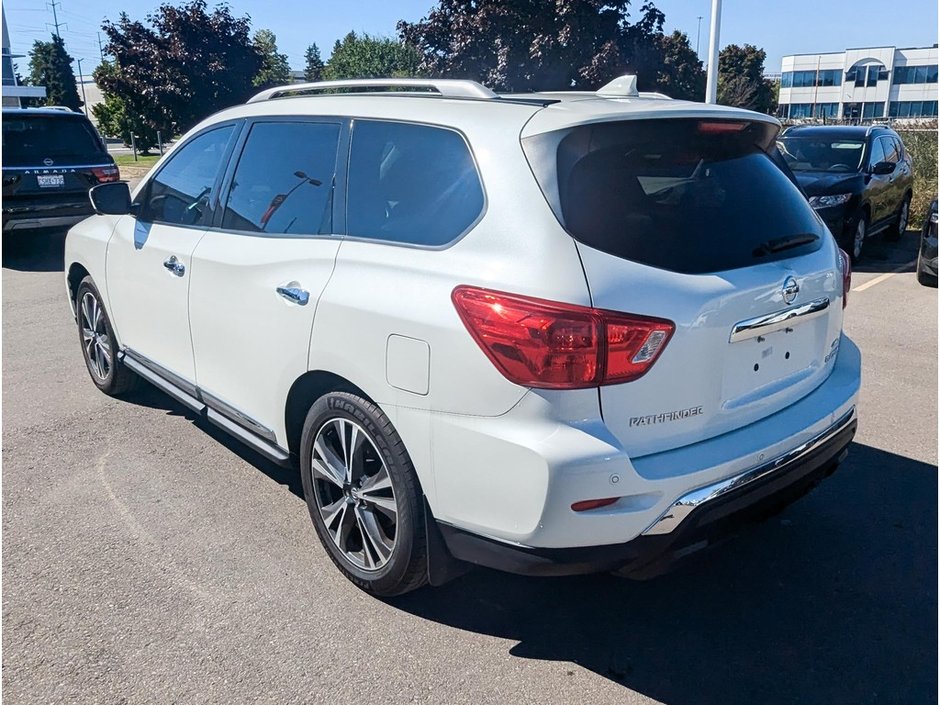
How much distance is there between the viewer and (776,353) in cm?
290

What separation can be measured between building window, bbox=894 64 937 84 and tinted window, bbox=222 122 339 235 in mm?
85186

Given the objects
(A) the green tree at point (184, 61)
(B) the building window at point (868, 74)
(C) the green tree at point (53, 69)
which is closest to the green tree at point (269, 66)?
(A) the green tree at point (184, 61)

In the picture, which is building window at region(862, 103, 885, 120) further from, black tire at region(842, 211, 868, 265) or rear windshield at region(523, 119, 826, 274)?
rear windshield at region(523, 119, 826, 274)

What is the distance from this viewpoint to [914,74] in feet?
249

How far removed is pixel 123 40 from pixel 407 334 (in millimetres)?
20661

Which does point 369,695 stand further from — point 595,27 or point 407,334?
point 595,27

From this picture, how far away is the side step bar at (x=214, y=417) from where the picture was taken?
3580 millimetres

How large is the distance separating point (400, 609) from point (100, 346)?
3.26m

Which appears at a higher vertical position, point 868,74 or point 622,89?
point 868,74

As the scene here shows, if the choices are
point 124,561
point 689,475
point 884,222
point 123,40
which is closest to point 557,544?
point 689,475

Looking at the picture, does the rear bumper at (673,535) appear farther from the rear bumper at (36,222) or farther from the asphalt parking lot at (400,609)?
the rear bumper at (36,222)

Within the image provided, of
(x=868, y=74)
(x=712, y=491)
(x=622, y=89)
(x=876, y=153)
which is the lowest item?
(x=712, y=491)

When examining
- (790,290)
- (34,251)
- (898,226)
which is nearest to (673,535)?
(790,290)

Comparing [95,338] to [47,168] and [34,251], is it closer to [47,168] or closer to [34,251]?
[47,168]
